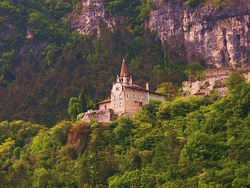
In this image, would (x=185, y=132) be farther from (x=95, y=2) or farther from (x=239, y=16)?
(x=95, y=2)

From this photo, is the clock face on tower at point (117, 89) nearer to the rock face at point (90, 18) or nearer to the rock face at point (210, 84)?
the rock face at point (210, 84)

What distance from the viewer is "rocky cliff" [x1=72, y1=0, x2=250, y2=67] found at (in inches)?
5276

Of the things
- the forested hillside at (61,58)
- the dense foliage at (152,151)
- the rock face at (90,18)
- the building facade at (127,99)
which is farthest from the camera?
the rock face at (90,18)

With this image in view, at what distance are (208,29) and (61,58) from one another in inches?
960

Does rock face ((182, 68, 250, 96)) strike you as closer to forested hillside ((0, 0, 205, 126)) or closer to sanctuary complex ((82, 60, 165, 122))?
sanctuary complex ((82, 60, 165, 122))

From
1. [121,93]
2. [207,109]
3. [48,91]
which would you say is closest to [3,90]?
[48,91]

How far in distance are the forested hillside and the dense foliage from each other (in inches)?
763

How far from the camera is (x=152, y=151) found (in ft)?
296

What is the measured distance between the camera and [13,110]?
422ft

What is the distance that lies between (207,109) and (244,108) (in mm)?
4798

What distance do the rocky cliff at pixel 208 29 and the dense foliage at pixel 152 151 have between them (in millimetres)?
35403

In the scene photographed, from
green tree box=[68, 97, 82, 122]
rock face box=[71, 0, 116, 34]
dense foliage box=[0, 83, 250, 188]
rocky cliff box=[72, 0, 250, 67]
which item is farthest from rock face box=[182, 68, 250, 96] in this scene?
rock face box=[71, 0, 116, 34]

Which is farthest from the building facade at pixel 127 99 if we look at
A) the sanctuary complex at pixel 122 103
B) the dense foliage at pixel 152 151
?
the dense foliage at pixel 152 151

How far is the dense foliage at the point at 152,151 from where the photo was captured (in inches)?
3327
